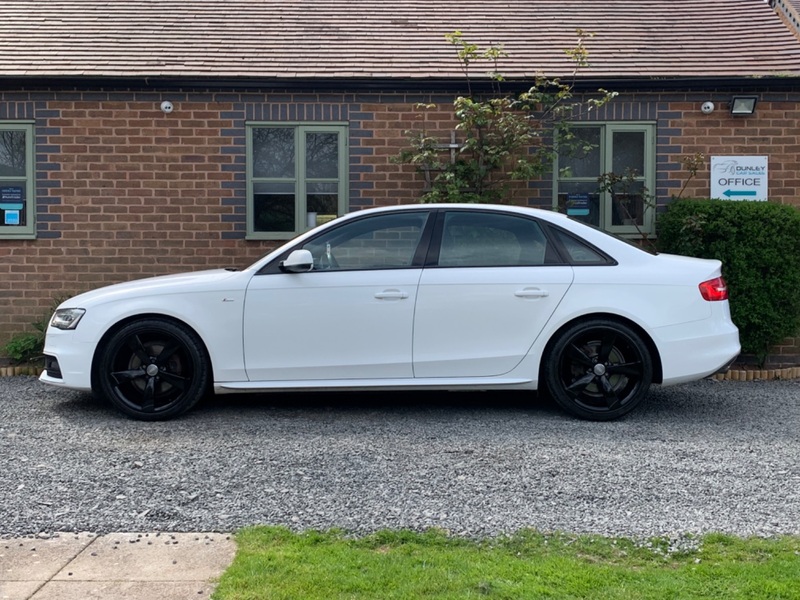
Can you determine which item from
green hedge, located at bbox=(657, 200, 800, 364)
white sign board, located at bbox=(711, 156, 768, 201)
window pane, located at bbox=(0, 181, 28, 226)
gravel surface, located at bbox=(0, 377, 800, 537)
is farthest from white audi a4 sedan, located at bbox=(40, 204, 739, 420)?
window pane, located at bbox=(0, 181, 28, 226)

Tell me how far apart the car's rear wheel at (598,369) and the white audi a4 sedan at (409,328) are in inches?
0.4

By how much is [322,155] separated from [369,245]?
3157mm

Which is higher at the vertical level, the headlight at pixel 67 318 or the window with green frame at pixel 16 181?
the window with green frame at pixel 16 181

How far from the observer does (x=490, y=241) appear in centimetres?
667

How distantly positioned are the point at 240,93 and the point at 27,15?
10.8 feet

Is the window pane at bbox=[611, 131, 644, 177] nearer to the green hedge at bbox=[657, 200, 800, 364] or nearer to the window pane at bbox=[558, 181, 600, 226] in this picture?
the window pane at bbox=[558, 181, 600, 226]

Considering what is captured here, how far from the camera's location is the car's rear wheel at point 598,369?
651 cm

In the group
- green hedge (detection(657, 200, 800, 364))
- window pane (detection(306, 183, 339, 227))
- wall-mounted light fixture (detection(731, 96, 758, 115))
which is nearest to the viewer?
green hedge (detection(657, 200, 800, 364))

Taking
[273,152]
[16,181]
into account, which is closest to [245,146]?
[273,152]

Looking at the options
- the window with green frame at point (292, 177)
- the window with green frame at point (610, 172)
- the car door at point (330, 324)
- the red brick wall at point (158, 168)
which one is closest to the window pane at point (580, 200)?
the window with green frame at point (610, 172)

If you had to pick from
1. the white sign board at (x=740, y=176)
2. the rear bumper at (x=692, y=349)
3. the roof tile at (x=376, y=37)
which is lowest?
the rear bumper at (x=692, y=349)

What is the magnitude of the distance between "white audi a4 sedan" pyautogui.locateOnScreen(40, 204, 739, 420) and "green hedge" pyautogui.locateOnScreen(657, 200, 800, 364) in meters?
2.01

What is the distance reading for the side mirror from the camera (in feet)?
21.1

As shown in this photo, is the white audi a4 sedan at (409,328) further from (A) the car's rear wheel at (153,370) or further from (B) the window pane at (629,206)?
(B) the window pane at (629,206)
